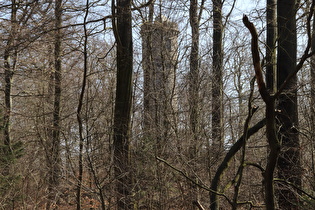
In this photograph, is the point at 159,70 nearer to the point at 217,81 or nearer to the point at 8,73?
the point at 217,81

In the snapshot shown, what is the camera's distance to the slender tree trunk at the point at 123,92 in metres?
7.53

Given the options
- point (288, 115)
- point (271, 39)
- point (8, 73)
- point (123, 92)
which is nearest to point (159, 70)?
point (123, 92)

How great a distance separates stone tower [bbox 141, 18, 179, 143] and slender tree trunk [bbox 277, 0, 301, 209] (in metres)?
3.09

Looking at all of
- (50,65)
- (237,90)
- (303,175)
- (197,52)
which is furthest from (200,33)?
(303,175)

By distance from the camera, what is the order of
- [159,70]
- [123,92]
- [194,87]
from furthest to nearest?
1. [159,70]
2. [194,87]
3. [123,92]

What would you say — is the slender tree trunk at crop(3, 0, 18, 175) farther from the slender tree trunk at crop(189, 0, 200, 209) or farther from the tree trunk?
the tree trunk

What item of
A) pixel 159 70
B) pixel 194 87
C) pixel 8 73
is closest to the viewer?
pixel 194 87

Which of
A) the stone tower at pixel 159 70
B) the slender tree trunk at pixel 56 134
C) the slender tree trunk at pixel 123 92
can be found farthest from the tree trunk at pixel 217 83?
the slender tree trunk at pixel 56 134

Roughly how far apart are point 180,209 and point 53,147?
139 inches

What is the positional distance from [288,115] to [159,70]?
4.88 metres

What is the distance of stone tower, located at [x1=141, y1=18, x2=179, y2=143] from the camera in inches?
380

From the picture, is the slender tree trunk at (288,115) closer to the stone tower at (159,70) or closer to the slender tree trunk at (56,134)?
the stone tower at (159,70)

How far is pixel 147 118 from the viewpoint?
31.3 feet

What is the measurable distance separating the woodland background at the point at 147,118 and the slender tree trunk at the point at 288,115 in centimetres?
2
